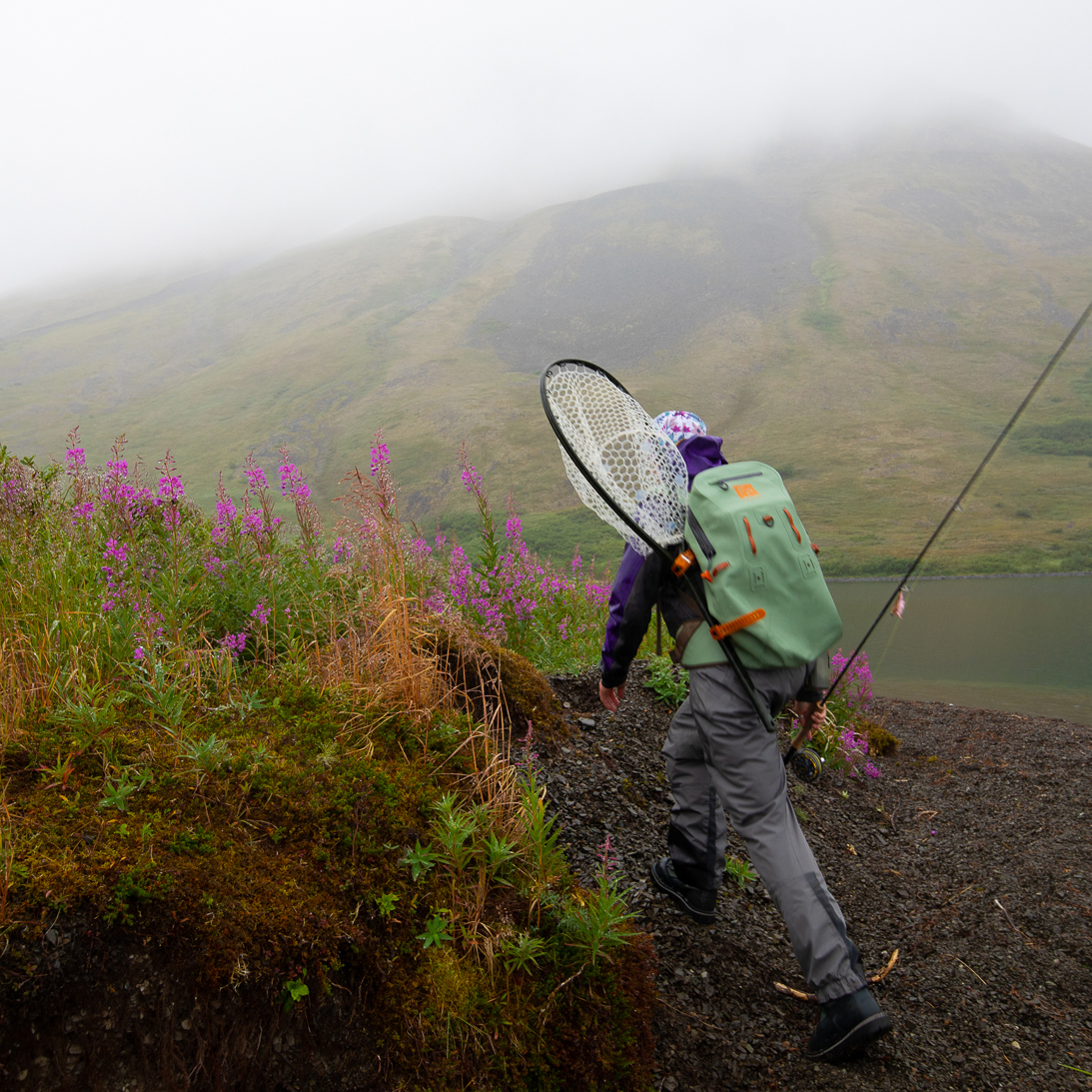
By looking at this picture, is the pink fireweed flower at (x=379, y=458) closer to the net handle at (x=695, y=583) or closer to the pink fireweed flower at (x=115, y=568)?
the pink fireweed flower at (x=115, y=568)

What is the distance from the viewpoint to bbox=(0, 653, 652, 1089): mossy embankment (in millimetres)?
1973

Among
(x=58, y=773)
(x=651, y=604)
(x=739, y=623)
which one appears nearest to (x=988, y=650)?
(x=651, y=604)

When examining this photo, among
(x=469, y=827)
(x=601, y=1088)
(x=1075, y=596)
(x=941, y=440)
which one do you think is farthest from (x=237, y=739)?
(x=941, y=440)

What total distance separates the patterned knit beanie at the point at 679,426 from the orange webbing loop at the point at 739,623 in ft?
3.57

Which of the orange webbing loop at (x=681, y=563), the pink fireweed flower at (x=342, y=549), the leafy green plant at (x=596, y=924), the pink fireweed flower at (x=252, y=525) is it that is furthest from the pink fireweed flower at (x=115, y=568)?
the orange webbing loop at (x=681, y=563)

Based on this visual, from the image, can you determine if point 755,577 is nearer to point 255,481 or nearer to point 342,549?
point 342,549

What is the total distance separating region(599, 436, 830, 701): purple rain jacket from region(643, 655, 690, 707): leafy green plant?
98.8 inches

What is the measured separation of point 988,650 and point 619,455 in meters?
19.5

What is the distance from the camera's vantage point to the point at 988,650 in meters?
18.5

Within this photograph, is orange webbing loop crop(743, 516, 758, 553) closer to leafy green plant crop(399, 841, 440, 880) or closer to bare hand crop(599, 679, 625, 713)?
bare hand crop(599, 679, 625, 713)

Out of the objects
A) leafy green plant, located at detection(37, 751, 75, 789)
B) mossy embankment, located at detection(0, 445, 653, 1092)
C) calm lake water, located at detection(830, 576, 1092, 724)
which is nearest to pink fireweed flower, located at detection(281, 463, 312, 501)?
mossy embankment, located at detection(0, 445, 653, 1092)

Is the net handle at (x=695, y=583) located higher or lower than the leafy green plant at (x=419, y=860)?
higher

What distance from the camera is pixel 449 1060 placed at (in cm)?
230

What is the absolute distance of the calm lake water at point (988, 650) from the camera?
527 inches
